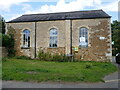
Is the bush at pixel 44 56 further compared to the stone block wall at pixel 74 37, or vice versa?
the stone block wall at pixel 74 37

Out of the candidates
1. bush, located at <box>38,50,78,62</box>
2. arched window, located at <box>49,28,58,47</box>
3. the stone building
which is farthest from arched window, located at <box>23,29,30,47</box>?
bush, located at <box>38,50,78,62</box>

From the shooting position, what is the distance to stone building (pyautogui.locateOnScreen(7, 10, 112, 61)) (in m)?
19.9

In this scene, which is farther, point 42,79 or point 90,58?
point 90,58

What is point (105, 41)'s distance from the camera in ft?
64.6

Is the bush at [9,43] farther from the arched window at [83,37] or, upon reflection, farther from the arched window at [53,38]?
the arched window at [83,37]

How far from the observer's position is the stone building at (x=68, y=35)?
19875 millimetres

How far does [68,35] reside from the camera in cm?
2095

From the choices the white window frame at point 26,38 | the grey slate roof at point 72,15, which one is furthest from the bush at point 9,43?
the grey slate roof at point 72,15

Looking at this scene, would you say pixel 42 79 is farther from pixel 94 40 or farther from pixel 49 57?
pixel 94 40

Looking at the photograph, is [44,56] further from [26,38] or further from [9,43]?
[9,43]

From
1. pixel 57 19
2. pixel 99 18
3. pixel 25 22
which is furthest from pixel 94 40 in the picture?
pixel 25 22

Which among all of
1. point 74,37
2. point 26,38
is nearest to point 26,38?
point 26,38

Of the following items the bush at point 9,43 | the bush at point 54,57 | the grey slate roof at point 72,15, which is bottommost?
the bush at point 54,57

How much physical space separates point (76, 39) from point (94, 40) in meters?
2.29
